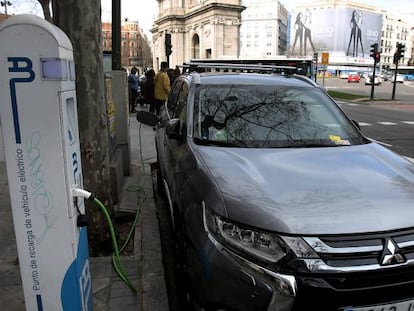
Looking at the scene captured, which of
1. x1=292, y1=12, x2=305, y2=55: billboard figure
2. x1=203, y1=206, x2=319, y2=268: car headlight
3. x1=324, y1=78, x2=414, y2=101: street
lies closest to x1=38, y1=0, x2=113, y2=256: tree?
x1=203, y1=206, x2=319, y2=268: car headlight

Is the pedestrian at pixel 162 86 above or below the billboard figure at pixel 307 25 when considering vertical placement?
below

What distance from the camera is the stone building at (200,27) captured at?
179 feet

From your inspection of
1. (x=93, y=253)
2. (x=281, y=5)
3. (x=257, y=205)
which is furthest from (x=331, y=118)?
(x=281, y=5)

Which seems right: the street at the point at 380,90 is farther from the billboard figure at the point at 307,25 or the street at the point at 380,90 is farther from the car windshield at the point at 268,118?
the billboard figure at the point at 307,25

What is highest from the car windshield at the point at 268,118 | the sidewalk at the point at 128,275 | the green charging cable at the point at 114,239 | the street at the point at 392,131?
the car windshield at the point at 268,118

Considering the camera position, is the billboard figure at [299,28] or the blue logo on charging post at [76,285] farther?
the billboard figure at [299,28]

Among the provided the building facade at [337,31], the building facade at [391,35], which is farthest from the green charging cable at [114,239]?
the building facade at [391,35]

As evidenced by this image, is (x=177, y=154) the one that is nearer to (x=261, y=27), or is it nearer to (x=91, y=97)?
(x=91, y=97)

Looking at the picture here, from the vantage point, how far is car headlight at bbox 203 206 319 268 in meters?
2.05

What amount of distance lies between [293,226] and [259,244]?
0.65ft

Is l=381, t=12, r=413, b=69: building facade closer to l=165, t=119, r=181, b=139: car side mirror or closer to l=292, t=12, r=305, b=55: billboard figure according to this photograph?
l=292, t=12, r=305, b=55: billboard figure

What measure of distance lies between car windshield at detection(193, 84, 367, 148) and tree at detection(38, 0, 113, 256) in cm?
82

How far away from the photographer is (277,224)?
2.09 m

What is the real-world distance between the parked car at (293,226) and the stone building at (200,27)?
51.1m
